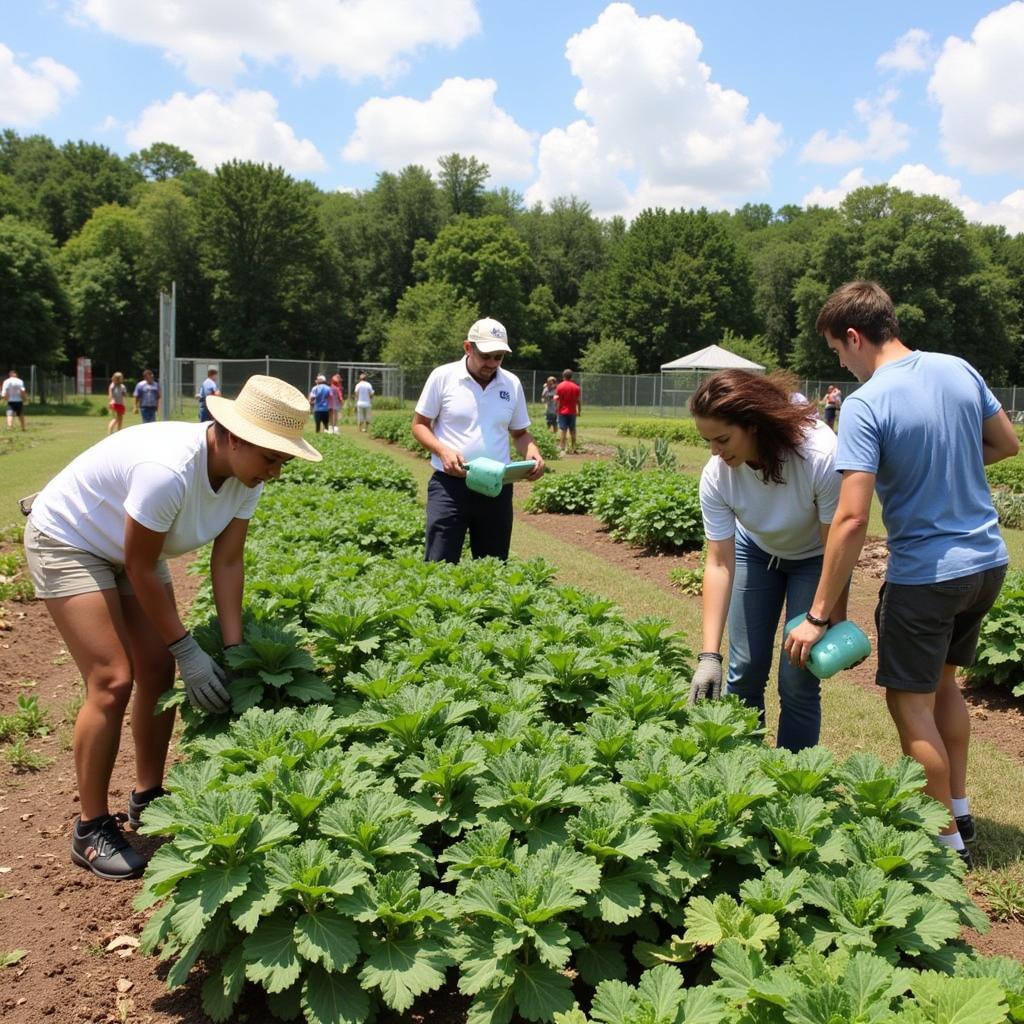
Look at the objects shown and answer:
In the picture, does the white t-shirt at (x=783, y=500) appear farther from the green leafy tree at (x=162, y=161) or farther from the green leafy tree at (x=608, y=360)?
the green leafy tree at (x=162, y=161)

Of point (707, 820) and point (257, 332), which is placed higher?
point (257, 332)

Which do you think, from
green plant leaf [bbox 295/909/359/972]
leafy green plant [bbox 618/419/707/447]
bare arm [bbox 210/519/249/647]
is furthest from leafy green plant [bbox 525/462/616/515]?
leafy green plant [bbox 618/419/707/447]

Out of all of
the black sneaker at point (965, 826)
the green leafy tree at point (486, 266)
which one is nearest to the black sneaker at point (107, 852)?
the black sneaker at point (965, 826)

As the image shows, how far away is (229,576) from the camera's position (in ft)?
12.8

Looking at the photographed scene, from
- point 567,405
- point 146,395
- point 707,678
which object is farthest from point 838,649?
point 146,395

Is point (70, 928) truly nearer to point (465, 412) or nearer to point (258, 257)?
point (465, 412)

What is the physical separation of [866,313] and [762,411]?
21.4 inches

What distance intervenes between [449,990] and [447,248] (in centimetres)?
6959

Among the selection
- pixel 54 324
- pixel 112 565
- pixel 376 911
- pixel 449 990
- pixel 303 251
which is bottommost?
pixel 449 990

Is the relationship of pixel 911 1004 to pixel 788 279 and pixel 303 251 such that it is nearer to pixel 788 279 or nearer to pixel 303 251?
pixel 303 251

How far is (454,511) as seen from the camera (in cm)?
569

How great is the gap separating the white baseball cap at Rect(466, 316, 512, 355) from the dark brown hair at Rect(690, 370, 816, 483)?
81.2 inches

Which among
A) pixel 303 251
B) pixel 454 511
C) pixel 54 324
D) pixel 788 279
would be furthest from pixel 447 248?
pixel 454 511

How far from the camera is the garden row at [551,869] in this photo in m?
2.32
